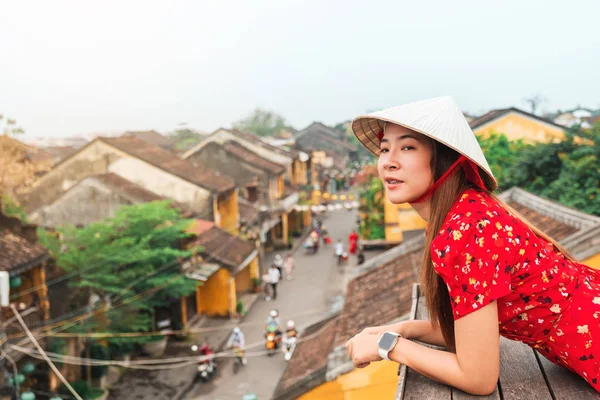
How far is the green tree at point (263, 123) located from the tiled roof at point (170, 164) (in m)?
42.8

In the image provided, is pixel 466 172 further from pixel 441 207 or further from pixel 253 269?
pixel 253 269

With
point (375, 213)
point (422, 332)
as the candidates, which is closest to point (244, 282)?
point (375, 213)

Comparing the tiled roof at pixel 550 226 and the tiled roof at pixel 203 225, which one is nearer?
the tiled roof at pixel 550 226

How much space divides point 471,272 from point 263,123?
65.5 metres

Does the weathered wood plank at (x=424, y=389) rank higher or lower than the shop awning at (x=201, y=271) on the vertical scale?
higher

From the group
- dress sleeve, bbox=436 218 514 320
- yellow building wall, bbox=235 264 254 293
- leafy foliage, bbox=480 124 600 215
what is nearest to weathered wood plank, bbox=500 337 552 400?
dress sleeve, bbox=436 218 514 320

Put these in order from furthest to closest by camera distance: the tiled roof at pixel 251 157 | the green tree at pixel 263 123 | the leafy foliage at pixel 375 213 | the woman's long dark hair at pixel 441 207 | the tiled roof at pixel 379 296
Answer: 1. the green tree at pixel 263 123
2. the tiled roof at pixel 251 157
3. the leafy foliage at pixel 375 213
4. the tiled roof at pixel 379 296
5. the woman's long dark hair at pixel 441 207

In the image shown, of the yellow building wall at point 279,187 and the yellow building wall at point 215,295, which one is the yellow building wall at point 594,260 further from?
the yellow building wall at point 279,187

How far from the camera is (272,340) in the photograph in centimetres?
1391

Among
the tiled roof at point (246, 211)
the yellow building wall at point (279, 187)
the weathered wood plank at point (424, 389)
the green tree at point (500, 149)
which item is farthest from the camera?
the yellow building wall at point (279, 187)

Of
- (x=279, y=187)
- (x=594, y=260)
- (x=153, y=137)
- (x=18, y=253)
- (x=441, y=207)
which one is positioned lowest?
(x=279, y=187)

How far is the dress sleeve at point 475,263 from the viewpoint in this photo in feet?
5.39

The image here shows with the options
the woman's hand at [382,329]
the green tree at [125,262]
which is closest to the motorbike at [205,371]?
the green tree at [125,262]

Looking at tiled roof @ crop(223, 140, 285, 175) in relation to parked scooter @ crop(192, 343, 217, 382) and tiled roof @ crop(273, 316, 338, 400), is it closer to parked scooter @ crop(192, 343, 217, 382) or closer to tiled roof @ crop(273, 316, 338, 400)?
parked scooter @ crop(192, 343, 217, 382)
